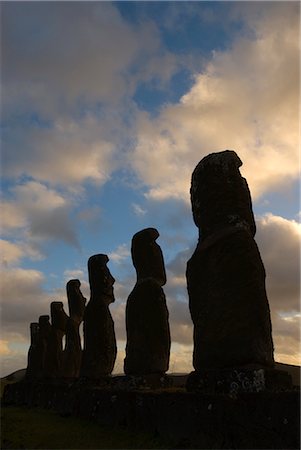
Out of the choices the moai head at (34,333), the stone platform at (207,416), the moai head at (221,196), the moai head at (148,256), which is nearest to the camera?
the stone platform at (207,416)

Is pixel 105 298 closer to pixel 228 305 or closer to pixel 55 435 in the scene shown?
pixel 55 435

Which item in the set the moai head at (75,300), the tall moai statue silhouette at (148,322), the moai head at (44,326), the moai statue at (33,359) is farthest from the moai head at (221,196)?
the moai statue at (33,359)

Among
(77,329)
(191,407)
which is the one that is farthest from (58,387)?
(191,407)

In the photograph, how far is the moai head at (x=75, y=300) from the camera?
20172 millimetres

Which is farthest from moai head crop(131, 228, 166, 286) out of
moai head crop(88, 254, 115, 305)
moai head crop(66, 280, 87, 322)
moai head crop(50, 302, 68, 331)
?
moai head crop(50, 302, 68, 331)

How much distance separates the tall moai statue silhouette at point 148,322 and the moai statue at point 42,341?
36.8 feet

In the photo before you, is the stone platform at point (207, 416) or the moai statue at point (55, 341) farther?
the moai statue at point (55, 341)

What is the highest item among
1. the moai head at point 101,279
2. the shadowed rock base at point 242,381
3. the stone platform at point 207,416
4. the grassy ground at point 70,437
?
the moai head at point 101,279

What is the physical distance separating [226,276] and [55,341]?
50.4 feet

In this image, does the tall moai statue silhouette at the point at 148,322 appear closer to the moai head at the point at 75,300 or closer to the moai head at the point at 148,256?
the moai head at the point at 148,256

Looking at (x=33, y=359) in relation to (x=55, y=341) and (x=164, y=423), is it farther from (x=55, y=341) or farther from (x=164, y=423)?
(x=164, y=423)

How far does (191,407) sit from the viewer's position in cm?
662

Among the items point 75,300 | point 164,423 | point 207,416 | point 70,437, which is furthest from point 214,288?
point 75,300

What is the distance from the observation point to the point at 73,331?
2002 cm
